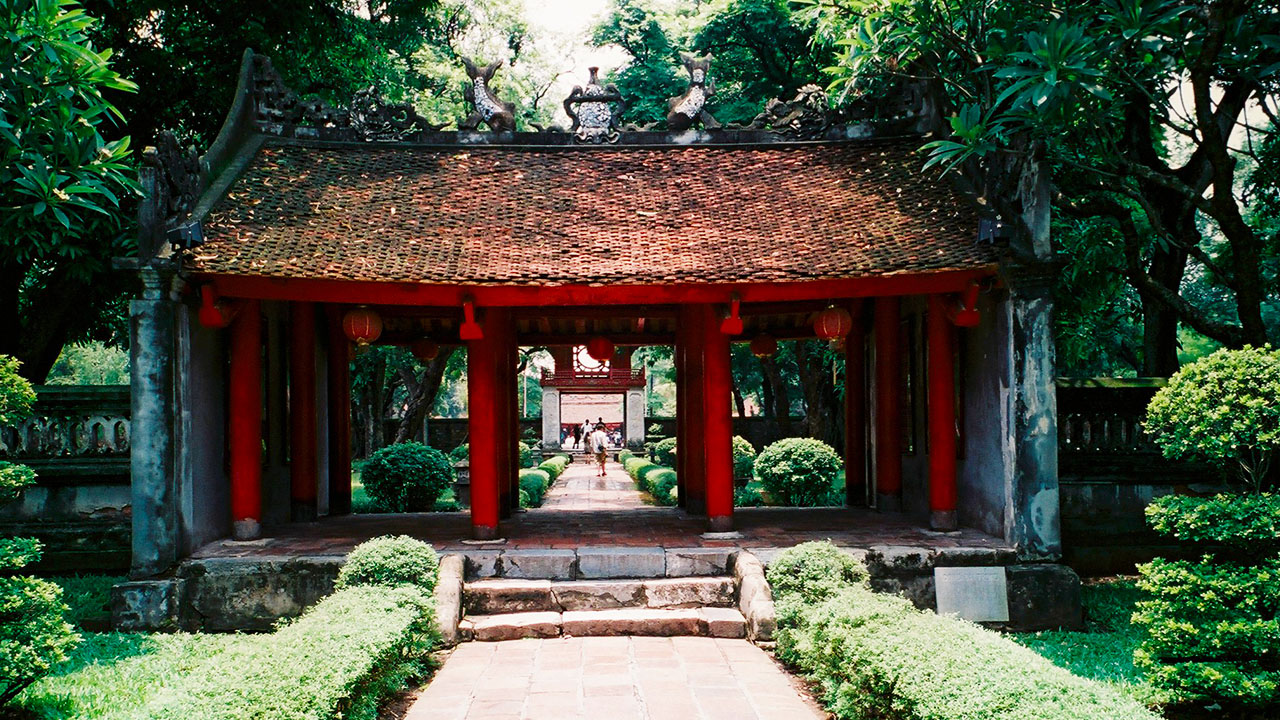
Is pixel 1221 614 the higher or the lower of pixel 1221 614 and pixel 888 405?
the lower

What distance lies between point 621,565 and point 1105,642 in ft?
13.8

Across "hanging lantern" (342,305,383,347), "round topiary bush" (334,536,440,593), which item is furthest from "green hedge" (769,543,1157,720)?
"hanging lantern" (342,305,383,347)

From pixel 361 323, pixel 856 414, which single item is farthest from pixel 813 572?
pixel 856 414

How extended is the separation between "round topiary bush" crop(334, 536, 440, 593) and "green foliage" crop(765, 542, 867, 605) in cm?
285

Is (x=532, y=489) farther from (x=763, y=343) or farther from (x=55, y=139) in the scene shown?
(x=55, y=139)

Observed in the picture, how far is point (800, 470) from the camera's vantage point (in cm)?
1603

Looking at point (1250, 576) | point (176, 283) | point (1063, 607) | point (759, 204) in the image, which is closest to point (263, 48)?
point (176, 283)

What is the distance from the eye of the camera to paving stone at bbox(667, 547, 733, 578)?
9.22 metres

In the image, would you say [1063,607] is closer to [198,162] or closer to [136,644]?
[136,644]

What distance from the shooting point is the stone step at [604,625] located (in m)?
8.16

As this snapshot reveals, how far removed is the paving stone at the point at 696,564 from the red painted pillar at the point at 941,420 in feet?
8.34

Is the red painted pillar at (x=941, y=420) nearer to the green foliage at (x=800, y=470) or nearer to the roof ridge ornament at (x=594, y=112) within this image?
the roof ridge ornament at (x=594, y=112)

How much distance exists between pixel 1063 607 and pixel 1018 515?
0.89 meters

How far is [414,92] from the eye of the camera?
72.1 feet
